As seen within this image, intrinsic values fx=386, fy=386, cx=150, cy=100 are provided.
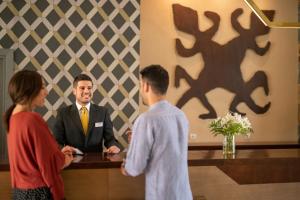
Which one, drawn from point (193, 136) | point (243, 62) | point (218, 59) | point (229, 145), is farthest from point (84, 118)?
point (243, 62)

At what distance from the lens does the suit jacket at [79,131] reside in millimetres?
3143

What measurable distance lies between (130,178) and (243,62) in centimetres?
314

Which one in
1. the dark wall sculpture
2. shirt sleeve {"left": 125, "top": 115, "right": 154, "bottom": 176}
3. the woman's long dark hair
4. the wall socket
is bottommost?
the wall socket

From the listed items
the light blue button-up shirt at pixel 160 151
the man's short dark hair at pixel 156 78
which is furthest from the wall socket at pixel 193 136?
the man's short dark hair at pixel 156 78

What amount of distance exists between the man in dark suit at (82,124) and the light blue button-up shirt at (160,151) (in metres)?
1.08

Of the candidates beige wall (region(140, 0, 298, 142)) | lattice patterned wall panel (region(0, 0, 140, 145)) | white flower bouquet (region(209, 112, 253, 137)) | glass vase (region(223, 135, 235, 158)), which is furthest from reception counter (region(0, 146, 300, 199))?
beige wall (region(140, 0, 298, 142))

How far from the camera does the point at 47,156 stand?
193 centimetres

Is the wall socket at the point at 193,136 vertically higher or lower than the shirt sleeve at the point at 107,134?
lower

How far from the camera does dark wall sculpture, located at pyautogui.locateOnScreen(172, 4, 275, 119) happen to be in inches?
199

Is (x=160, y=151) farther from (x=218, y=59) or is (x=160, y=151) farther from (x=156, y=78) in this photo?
(x=218, y=59)

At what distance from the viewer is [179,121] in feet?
6.89

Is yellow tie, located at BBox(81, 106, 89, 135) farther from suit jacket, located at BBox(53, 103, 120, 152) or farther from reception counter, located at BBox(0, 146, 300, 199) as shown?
reception counter, located at BBox(0, 146, 300, 199)

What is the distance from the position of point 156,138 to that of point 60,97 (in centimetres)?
287

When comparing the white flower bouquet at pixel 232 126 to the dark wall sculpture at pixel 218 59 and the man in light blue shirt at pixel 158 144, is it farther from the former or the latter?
the dark wall sculpture at pixel 218 59
